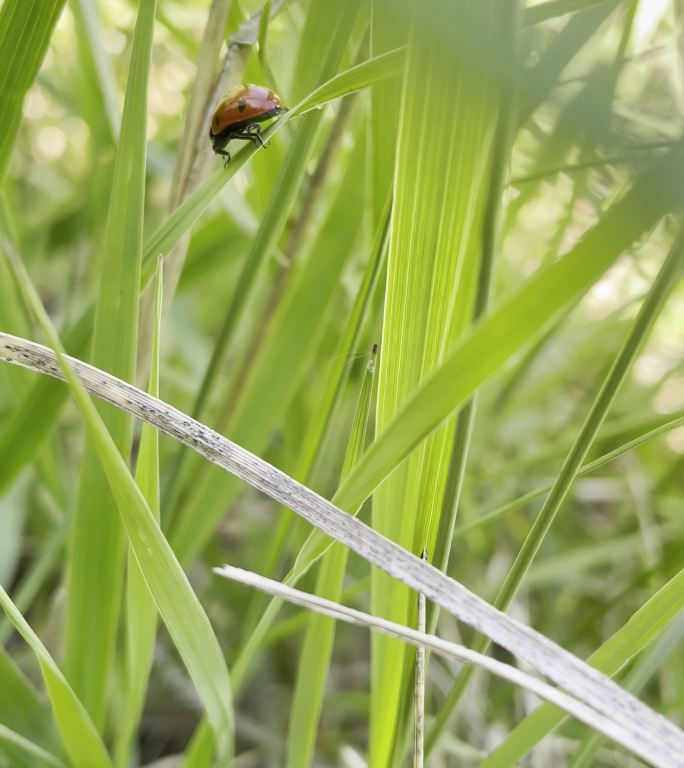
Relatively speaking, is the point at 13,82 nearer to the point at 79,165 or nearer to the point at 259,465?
the point at 259,465

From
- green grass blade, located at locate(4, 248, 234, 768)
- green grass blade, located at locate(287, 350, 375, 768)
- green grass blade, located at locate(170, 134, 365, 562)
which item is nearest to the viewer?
green grass blade, located at locate(4, 248, 234, 768)

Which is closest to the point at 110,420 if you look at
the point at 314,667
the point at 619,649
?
the point at 314,667

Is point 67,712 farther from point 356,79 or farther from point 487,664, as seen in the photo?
point 356,79

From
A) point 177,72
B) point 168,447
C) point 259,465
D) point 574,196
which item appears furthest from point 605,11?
point 177,72

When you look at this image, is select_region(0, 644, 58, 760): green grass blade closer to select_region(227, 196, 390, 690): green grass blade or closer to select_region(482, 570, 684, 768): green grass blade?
select_region(227, 196, 390, 690): green grass blade

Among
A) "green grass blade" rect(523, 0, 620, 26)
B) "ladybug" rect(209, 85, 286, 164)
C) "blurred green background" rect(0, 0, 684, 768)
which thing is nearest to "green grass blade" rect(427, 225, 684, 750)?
"blurred green background" rect(0, 0, 684, 768)

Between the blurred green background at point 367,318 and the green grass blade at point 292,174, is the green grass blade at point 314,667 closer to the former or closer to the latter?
the blurred green background at point 367,318
